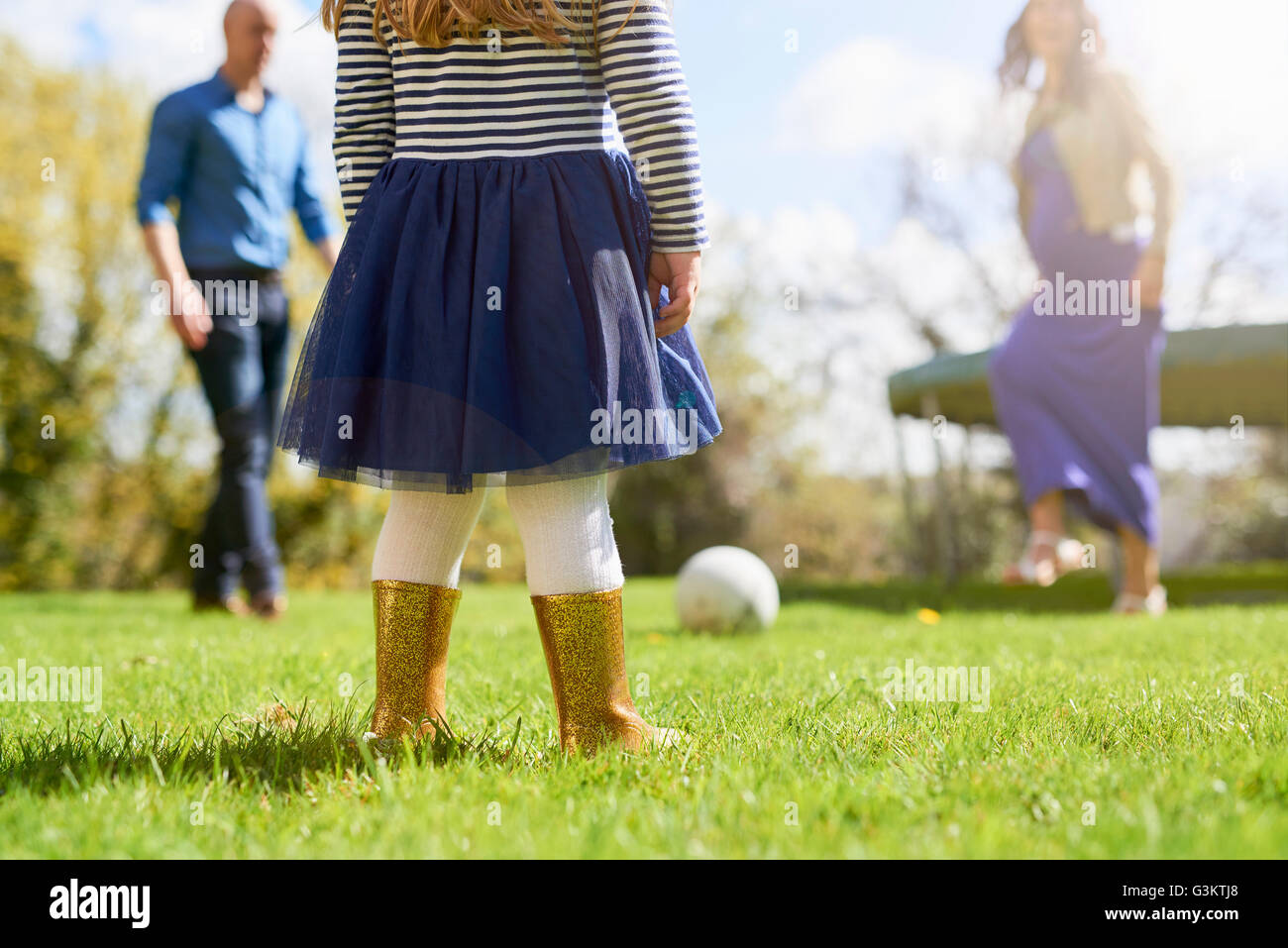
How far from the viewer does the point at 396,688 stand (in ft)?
5.91

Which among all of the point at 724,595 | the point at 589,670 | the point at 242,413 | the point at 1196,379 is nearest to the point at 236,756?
the point at 589,670

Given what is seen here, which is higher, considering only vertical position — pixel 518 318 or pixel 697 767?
pixel 518 318

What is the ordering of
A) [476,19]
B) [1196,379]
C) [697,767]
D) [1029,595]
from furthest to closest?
[1029,595] → [1196,379] → [476,19] → [697,767]

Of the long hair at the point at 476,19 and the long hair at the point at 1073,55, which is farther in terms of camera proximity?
the long hair at the point at 1073,55

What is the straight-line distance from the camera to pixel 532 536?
5.86ft

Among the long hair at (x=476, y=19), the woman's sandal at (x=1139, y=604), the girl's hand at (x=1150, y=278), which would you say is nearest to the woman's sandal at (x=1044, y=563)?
the woman's sandal at (x=1139, y=604)

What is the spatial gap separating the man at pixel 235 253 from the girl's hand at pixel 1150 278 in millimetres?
3789

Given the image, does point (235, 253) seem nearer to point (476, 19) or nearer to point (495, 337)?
point (476, 19)

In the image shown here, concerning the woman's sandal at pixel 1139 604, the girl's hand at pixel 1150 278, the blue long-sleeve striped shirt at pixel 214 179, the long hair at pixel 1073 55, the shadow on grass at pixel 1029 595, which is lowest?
the shadow on grass at pixel 1029 595

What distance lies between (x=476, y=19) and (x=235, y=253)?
311 cm

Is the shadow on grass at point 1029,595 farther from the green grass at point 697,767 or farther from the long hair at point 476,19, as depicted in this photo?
the long hair at point 476,19

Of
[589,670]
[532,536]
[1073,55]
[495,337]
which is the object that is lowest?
[589,670]

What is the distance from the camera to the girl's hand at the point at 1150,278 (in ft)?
16.0
